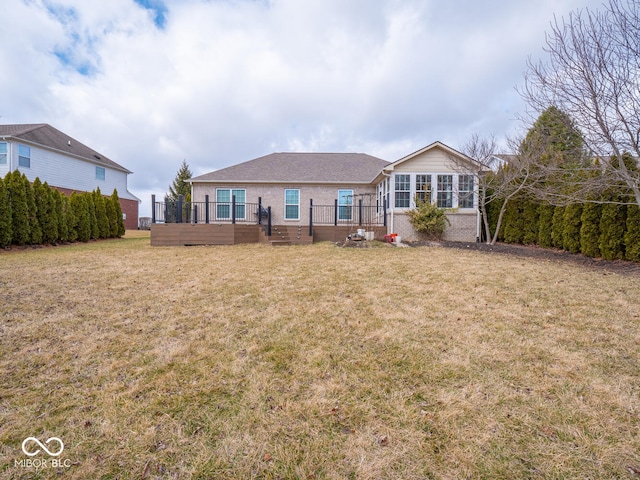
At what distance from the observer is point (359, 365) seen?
2740 mm

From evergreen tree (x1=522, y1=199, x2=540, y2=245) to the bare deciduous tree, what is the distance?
3703 millimetres

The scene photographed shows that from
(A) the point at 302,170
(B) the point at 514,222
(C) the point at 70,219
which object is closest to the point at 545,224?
(B) the point at 514,222

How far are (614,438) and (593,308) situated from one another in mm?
3052

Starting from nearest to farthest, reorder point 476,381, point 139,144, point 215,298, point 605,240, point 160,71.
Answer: point 476,381, point 215,298, point 605,240, point 160,71, point 139,144

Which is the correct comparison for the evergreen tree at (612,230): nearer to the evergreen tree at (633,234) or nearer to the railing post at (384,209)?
the evergreen tree at (633,234)

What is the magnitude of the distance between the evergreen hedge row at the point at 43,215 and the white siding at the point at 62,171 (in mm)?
7453

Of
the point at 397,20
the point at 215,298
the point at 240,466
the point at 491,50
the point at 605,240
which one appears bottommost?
the point at 240,466

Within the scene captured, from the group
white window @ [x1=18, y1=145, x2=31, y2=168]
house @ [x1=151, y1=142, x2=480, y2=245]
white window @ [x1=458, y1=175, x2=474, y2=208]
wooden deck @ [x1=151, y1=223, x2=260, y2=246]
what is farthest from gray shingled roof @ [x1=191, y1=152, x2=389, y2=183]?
white window @ [x1=18, y1=145, x2=31, y2=168]

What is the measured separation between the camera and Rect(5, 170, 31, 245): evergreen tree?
10.5 m

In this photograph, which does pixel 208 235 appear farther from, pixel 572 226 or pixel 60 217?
pixel 572 226

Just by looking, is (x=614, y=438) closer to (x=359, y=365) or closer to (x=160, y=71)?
(x=359, y=365)

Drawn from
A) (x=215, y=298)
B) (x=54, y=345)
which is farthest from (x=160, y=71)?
(x=54, y=345)

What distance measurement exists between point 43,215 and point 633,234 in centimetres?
1897

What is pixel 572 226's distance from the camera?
9117 mm
